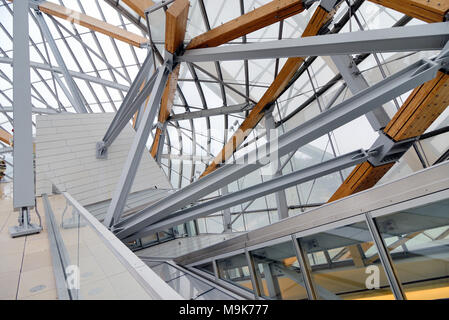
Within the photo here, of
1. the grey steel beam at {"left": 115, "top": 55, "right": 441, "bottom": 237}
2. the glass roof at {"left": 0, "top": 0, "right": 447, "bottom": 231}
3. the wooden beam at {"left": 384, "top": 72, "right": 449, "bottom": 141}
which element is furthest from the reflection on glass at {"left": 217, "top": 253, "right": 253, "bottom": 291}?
the glass roof at {"left": 0, "top": 0, "right": 447, "bottom": 231}

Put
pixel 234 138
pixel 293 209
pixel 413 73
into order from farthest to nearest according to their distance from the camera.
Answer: pixel 293 209 < pixel 234 138 < pixel 413 73

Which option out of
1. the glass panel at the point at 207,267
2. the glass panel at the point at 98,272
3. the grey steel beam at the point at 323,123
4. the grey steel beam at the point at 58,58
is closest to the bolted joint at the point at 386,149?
the grey steel beam at the point at 323,123

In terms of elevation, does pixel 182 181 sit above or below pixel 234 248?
above

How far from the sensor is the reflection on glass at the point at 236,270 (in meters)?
7.61

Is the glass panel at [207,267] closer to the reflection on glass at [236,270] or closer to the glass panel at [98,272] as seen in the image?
the reflection on glass at [236,270]

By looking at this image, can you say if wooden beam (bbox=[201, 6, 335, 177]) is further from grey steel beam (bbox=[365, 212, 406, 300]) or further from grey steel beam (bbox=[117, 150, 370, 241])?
grey steel beam (bbox=[365, 212, 406, 300])

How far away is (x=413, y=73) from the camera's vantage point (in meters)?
4.89

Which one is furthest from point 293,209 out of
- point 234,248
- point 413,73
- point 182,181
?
point 182,181

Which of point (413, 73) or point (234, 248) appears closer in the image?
point (413, 73)

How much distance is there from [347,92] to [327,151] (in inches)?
134

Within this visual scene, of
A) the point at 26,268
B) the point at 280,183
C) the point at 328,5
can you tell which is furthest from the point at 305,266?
the point at 328,5

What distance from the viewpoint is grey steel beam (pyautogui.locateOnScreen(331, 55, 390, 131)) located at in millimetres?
8000

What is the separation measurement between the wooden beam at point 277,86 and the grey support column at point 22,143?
8029mm
